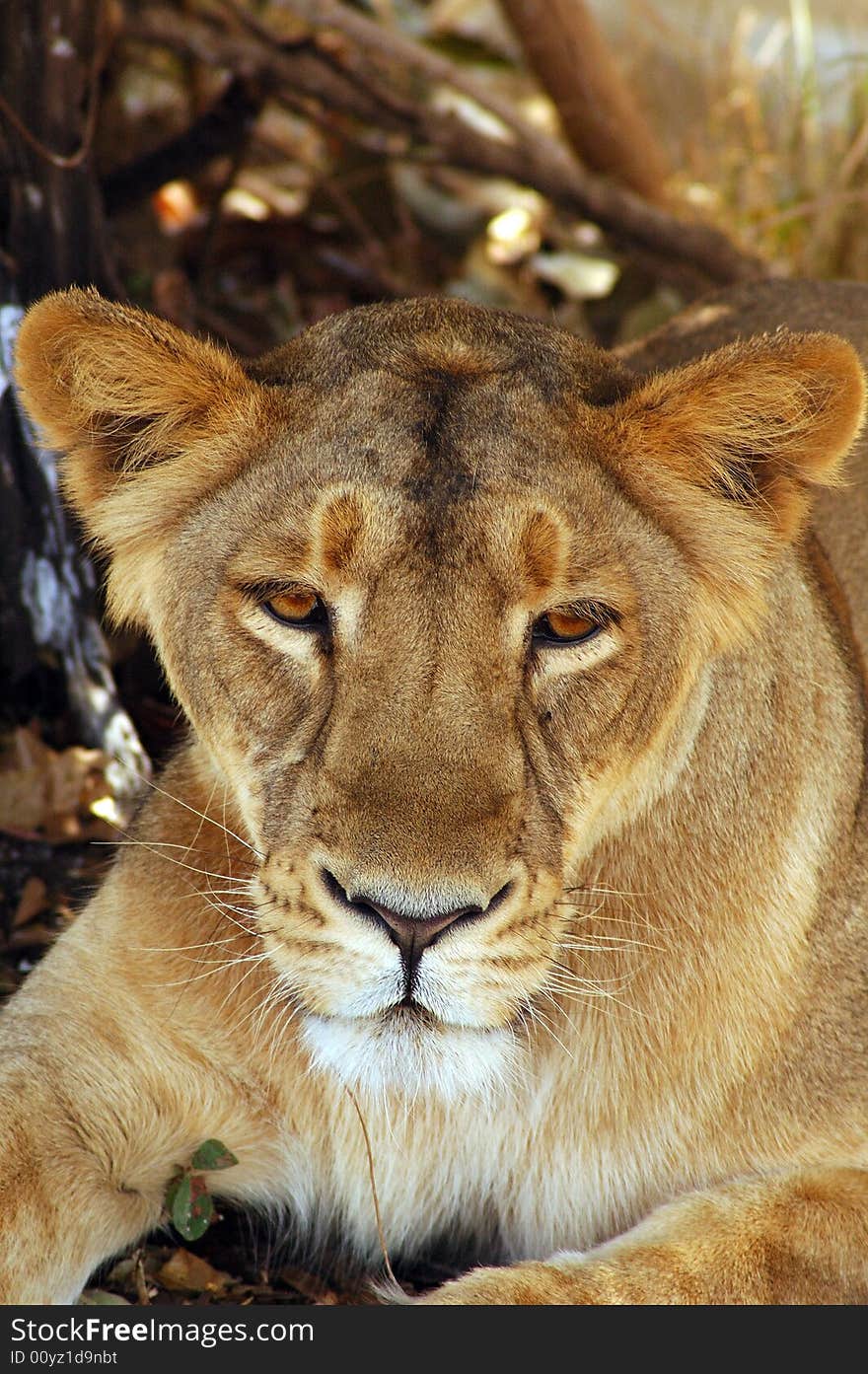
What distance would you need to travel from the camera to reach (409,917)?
2160mm

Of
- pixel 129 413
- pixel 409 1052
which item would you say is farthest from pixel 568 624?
pixel 129 413

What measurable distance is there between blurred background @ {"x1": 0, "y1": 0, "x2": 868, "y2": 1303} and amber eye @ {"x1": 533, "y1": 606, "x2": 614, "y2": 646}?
1.22 metres

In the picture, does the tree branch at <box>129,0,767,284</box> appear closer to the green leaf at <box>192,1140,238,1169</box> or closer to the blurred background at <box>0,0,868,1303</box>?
the blurred background at <box>0,0,868,1303</box>

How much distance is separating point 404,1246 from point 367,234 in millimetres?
4526

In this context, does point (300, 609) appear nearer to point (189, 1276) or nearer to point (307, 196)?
point (189, 1276)

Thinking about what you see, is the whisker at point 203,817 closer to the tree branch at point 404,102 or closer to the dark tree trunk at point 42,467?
the dark tree trunk at point 42,467

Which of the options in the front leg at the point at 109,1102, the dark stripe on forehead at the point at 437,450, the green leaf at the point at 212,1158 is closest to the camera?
the dark stripe on forehead at the point at 437,450

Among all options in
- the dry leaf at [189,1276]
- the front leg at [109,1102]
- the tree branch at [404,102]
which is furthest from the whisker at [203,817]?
the tree branch at [404,102]

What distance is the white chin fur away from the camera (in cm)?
230

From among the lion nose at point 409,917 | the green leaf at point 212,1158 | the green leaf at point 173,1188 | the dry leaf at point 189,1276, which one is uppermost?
the lion nose at point 409,917

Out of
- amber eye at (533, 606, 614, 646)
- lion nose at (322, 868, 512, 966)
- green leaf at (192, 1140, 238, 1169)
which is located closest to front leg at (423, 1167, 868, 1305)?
green leaf at (192, 1140, 238, 1169)

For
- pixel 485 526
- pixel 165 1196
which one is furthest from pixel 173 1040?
pixel 485 526

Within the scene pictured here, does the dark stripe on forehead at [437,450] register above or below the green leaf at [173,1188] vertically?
above

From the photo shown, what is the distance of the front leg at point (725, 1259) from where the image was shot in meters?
2.50
